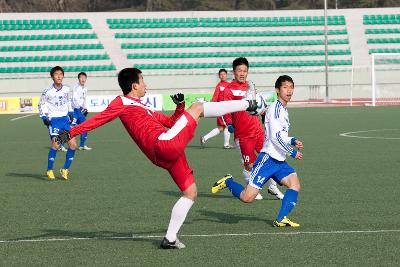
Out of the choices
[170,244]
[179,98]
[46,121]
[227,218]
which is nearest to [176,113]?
[179,98]

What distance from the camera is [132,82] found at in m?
8.70

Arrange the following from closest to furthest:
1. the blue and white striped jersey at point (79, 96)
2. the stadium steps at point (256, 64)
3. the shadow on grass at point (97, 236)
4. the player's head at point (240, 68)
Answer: the shadow on grass at point (97, 236) → the player's head at point (240, 68) → the blue and white striped jersey at point (79, 96) → the stadium steps at point (256, 64)

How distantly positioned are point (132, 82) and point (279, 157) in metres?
2.17

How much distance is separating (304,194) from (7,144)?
1363cm

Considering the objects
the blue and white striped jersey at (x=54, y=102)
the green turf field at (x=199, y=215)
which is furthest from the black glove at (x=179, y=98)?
the blue and white striped jersey at (x=54, y=102)

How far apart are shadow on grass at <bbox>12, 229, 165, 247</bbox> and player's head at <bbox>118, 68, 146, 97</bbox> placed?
158cm

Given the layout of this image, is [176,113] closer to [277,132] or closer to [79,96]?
[277,132]

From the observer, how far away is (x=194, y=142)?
24.5m

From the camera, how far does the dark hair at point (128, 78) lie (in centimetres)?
866

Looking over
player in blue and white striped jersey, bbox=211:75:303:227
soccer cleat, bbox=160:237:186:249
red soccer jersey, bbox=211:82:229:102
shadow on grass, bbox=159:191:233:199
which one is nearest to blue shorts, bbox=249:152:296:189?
player in blue and white striped jersey, bbox=211:75:303:227

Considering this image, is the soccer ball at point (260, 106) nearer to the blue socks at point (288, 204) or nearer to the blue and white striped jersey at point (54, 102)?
the blue socks at point (288, 204)

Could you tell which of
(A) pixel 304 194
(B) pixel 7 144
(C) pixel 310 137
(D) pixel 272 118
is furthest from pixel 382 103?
(D) pixel 272 118

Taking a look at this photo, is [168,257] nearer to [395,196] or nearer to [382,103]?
[395,196]

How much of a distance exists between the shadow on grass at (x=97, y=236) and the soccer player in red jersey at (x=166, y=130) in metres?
0.73
